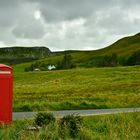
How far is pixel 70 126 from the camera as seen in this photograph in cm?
1712

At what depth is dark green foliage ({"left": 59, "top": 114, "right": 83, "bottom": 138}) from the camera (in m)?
16.0

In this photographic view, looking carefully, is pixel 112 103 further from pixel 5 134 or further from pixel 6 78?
pixel 5 134

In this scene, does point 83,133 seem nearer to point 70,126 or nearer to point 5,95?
point 70,126

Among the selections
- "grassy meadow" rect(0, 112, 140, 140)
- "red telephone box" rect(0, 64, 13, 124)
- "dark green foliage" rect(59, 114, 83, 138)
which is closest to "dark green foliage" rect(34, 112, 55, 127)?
"dark green foliage" rect(59, 114, 83, 138)

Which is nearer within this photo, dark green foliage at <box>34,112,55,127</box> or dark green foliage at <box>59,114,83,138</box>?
dark green foliage at <box>59,114,83,138</box>

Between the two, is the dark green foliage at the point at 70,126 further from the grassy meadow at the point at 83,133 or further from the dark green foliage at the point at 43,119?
the dark green foliage at the point at 43,119

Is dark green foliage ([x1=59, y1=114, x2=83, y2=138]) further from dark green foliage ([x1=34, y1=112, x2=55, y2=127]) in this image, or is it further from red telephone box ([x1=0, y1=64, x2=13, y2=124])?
red telephone box ([x1=0, y1=64, x2=13, y2=124])

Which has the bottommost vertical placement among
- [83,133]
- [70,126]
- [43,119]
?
[83,133]

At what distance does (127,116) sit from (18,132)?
23.3ft

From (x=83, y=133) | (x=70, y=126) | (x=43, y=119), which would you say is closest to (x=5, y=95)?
(x=43, y=119)

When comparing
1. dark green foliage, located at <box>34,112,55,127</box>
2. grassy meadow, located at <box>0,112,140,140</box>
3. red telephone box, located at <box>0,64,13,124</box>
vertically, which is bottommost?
grassy meadow, located at <box>0,112,140,140</box>

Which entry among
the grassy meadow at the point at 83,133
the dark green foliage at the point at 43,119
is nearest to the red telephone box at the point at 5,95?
the grassy meadow at the point at 83,133

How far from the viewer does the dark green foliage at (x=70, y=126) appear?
16.0 m

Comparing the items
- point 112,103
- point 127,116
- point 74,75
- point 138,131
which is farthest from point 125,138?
point 74,75
